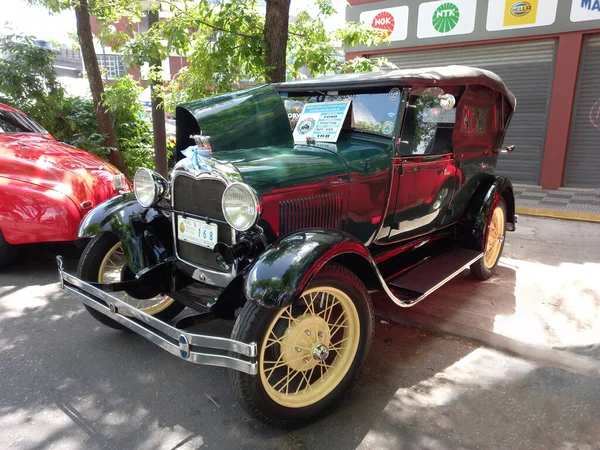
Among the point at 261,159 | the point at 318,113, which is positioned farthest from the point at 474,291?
the point at 261,159

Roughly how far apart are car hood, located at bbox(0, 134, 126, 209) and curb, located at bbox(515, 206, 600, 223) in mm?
6471

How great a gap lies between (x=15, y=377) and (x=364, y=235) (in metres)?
2.45

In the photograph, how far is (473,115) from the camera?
4094mm

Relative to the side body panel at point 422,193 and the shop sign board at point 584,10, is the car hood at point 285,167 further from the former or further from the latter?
the shop sign board at point 584,10

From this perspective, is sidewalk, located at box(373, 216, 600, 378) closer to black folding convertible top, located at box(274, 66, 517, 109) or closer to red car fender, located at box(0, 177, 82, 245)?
black folding convertible top, located at box(274, 66, 517, 109)

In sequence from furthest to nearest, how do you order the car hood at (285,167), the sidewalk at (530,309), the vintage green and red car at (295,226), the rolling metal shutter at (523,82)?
1. the rolling metal shutter at (523,82)
2. the sidewalk at (530,309)
3. the car hood at (285,167)
4. the vintage green and red car at (295,226)

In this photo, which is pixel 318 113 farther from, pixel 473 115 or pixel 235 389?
pixel 235 389

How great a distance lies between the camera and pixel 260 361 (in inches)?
84.0

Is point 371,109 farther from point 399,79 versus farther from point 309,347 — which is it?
point 309,347

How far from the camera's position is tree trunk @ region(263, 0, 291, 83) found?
5.05m

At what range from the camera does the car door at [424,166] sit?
331 cm

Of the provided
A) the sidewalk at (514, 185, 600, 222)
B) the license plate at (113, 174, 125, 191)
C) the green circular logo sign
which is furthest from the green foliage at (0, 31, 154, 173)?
the sidewalk at (514, 185, 600, 222)

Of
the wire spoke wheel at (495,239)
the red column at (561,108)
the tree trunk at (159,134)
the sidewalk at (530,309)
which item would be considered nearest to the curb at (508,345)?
the sidewalk at (530,309)

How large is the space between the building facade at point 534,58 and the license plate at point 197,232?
704cm
